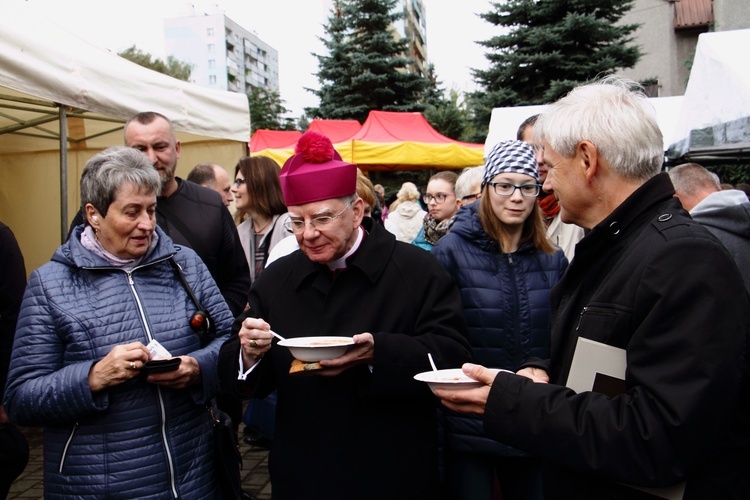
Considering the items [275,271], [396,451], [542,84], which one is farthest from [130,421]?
[542,84]

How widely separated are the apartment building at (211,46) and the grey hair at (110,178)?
81416mm

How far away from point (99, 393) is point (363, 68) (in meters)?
26.3

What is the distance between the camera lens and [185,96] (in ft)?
20.2

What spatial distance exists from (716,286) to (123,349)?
1.98 metres

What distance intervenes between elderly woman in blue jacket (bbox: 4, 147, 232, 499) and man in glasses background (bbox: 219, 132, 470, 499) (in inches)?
13.3

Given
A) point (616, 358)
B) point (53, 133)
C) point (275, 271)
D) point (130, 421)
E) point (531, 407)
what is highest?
point (53, 133)

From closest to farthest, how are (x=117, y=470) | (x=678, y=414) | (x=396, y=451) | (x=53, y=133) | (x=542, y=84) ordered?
(x=678, y=414)
(x=396, y=451)
(x=117, y=470)
(x=53, y=133)
(x=542, y=84)

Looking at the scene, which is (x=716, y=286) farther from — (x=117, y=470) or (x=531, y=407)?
(x=117, y=470)

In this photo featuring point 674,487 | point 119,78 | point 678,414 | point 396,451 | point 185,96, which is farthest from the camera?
point 185,96

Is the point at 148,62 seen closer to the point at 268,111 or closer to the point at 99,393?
the point at 268,111

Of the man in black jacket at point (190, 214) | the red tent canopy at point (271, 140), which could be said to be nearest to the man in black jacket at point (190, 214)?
the man in black jacket at point (190, 214)

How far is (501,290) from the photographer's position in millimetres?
3047

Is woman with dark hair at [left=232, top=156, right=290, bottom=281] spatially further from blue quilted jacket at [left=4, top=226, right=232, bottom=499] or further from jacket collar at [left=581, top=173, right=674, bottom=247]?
jacket collar at [left=581, top=173, right=674, bottom=247]

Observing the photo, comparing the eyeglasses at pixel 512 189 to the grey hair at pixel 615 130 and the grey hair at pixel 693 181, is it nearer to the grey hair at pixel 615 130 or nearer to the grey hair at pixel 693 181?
the grey hair at pixel 615 130
